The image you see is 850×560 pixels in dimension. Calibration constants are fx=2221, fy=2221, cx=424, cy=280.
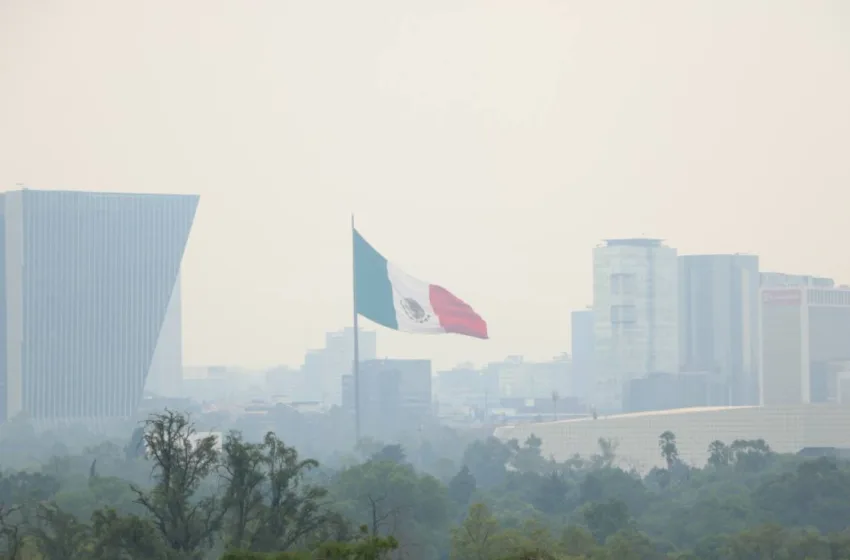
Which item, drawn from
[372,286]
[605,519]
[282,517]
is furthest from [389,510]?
[372,286]

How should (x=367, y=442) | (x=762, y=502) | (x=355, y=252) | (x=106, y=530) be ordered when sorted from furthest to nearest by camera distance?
(x=367, y=442), (x=355, y=252), (x=762, y=502), (x=106, y=530)

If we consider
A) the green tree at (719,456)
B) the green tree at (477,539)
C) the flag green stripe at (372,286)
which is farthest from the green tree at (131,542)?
the green tree at (719,456)

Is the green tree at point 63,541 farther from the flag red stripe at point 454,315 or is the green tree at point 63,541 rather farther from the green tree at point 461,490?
the flag red stripe at point 454,315

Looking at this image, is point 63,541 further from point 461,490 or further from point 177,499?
point 461,490

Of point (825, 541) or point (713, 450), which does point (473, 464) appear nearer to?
point (713, 450)

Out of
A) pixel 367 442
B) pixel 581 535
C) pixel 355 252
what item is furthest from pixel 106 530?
pixel 367 442

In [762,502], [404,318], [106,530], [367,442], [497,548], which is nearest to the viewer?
[106,530]

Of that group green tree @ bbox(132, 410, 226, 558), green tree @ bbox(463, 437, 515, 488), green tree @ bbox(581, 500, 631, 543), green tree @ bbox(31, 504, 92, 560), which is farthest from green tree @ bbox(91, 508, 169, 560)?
green tree @ bbox(463, 437, 515, 488)

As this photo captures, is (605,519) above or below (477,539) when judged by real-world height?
→ below
